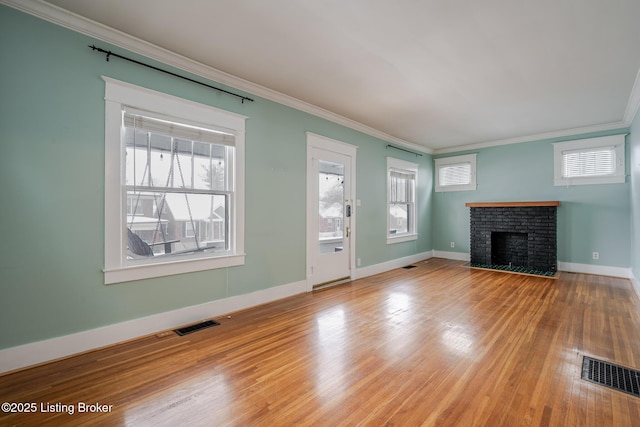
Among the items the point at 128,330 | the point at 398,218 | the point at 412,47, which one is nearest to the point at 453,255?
the point at 398,218

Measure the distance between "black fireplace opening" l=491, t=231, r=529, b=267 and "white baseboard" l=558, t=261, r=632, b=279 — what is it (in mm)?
631

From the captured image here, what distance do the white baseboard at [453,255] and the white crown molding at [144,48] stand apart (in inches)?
193

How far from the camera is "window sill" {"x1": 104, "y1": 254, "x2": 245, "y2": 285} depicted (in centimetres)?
268

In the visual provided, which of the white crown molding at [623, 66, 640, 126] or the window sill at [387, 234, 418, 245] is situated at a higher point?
the white crown molding at [623, 66, 640, 126]

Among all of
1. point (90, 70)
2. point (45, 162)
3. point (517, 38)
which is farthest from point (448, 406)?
point (90, 70)

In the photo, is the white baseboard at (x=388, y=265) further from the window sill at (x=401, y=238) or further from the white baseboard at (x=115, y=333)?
the white baseboard at (x=115, y=333)

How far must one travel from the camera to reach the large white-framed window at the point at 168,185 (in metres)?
2.70

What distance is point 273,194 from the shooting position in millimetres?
4004

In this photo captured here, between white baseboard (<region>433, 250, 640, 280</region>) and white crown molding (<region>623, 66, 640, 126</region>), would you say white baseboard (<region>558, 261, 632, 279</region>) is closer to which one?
white baseboard (<region>433, 250, 640, 280</region>)

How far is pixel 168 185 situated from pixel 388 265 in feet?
14.7

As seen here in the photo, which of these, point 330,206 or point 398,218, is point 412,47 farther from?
point 398,218

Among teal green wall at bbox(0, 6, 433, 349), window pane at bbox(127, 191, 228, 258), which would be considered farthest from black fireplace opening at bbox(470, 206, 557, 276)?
Answer: teal green wall at bbox(0, 6, 433, 349)

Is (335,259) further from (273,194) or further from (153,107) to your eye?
(153,107)

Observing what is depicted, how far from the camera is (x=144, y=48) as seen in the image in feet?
9.34
